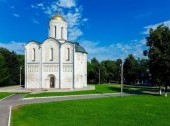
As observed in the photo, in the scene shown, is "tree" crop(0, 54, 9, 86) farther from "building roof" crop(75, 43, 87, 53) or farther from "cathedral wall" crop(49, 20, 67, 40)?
"building roof" crop(75, 43, 87, 53)

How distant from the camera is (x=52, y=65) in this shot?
63.2 m

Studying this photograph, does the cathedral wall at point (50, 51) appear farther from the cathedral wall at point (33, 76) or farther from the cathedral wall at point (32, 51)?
the cathedral wall at point (33, 76)

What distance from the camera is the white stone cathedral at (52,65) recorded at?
62375 millimetres

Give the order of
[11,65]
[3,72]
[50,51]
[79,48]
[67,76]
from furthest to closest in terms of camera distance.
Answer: [11,65] < [3,72] < [79,48] < [50,51] < [67,76]

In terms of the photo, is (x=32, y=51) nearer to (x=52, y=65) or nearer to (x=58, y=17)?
(x=52, y=65)

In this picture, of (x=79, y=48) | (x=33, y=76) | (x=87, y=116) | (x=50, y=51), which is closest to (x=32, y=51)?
Answer: (x=50, y=51)

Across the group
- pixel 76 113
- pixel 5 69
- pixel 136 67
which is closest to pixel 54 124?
pixel 76 113

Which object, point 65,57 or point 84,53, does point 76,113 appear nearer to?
point 65,57

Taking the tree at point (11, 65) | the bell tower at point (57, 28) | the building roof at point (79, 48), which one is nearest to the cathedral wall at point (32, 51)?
the bell tower at point (57, 28)

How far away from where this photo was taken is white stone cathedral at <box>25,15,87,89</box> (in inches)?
2456

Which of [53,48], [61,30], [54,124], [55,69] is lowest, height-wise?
[54,124]

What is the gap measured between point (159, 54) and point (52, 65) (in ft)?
78.6

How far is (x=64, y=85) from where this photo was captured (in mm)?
62312

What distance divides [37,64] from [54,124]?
4320 centimetres
